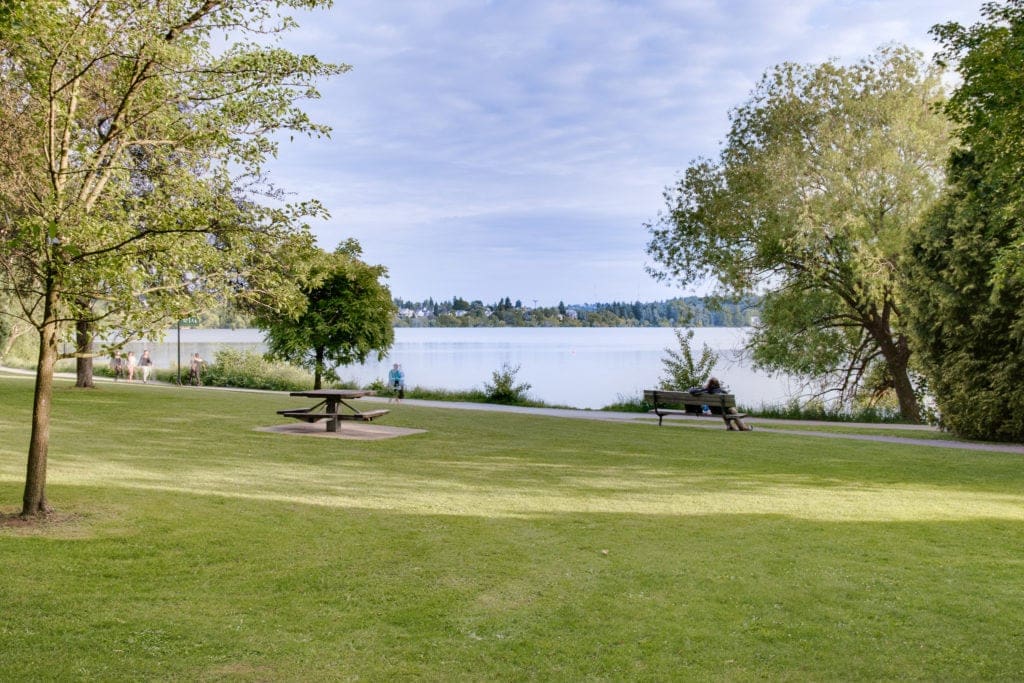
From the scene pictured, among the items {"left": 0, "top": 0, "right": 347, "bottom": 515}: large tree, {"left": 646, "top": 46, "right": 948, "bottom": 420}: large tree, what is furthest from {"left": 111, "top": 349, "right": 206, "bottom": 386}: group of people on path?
{"left": 0, "top": 0, "right": 347, "bottom": 515}: large tree

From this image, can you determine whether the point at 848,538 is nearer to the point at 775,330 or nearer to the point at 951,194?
the point at 951,194

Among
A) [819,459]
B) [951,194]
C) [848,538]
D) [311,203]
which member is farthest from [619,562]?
[951,194]

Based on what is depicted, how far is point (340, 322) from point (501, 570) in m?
19.5

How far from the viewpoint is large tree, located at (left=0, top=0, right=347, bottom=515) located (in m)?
6.88

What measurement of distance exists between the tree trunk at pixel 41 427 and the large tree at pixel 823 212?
21009 millimetres

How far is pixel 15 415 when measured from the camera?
1567cm

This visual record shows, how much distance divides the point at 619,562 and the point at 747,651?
5.90 feet

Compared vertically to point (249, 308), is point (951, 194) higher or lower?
higher

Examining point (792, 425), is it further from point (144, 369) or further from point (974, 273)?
point (144, 369)

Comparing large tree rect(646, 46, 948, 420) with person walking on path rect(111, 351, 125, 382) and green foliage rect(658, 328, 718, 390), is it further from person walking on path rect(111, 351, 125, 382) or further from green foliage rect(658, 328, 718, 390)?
person walking on path rect(111, 351, 125, 382)

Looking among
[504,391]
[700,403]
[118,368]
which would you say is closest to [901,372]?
[700,403]

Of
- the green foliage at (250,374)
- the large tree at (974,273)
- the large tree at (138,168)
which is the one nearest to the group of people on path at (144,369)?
Answer: the green foliage at (250,374)

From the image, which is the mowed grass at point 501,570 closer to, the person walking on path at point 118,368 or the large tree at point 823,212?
the large tree at point 823,212

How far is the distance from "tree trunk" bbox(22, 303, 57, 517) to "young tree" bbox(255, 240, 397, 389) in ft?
55.0
